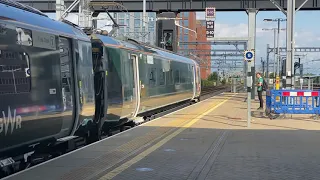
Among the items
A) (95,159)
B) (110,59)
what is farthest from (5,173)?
(110,59)

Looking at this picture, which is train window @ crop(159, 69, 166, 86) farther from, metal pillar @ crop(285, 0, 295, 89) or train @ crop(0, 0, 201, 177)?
metal pillar @ crop(285, 0, 295, 89)

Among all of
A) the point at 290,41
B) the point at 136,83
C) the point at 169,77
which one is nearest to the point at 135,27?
the point at 290,41

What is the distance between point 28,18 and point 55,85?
4.56ft

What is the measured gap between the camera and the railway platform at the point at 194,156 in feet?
23.5

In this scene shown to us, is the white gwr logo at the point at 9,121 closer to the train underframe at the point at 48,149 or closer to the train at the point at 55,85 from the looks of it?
the train at the point at 55,85

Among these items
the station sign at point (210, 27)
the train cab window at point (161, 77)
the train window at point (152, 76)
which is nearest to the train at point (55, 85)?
the train window at point (152, 76)

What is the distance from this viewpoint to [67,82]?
8867 mm

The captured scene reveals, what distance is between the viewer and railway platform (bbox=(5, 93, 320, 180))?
7.16 m

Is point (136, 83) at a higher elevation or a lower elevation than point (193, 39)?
lower

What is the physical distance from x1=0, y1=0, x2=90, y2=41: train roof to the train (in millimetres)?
20

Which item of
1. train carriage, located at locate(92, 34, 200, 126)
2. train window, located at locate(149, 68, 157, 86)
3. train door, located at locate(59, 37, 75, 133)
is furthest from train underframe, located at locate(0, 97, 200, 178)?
train window, located at locate(149, 68, 157, 86)

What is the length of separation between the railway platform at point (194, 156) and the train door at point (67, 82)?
0.68 m

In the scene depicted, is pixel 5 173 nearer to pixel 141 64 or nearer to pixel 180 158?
pixel 180 158

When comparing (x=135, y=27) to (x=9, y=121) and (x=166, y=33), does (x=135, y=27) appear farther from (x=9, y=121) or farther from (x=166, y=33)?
(x=9, y=121)
